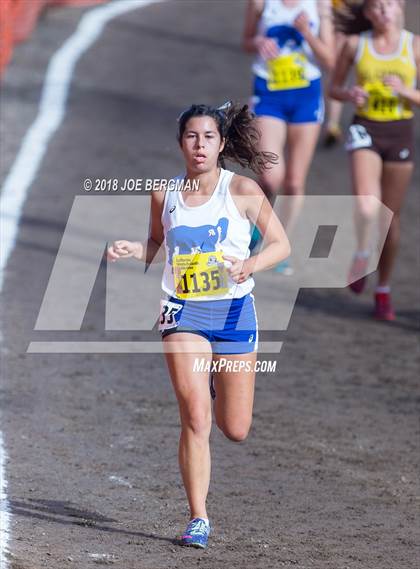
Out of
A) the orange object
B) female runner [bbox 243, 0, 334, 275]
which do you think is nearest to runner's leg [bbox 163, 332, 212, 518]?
female runner [bbox 243, 0, 334, 275]

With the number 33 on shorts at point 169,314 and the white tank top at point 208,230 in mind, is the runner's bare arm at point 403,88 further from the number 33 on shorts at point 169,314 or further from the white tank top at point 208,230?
the number 33 on shorts at point 169,314

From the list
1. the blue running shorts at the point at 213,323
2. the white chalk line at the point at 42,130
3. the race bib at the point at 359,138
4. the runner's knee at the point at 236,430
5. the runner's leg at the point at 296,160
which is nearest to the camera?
the blue running shorts at the point at 213,323

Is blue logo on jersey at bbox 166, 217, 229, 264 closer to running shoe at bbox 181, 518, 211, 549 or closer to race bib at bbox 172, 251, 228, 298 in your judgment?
race bib at bbox 172, 251, 228, 298

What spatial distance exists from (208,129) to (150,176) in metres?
7.70

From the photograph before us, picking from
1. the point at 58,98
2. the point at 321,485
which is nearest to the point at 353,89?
the point at 321,485

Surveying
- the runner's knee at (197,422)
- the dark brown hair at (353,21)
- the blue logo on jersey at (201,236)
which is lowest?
the dark brown hair at (353,21)

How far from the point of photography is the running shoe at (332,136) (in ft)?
53.3

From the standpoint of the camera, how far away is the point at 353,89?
1066 cm

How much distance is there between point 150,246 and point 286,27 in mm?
5166

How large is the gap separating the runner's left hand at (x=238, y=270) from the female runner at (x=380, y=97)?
434 cm

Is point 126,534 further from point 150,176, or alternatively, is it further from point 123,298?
point 150,176

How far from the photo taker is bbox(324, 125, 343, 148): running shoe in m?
16.2

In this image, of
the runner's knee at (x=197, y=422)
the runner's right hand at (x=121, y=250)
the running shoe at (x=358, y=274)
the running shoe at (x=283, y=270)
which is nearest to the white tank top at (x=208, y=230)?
the runner's right hand at (x=121, y=250)

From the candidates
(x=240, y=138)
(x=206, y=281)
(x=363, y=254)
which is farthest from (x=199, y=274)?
(x=363, y=254)
